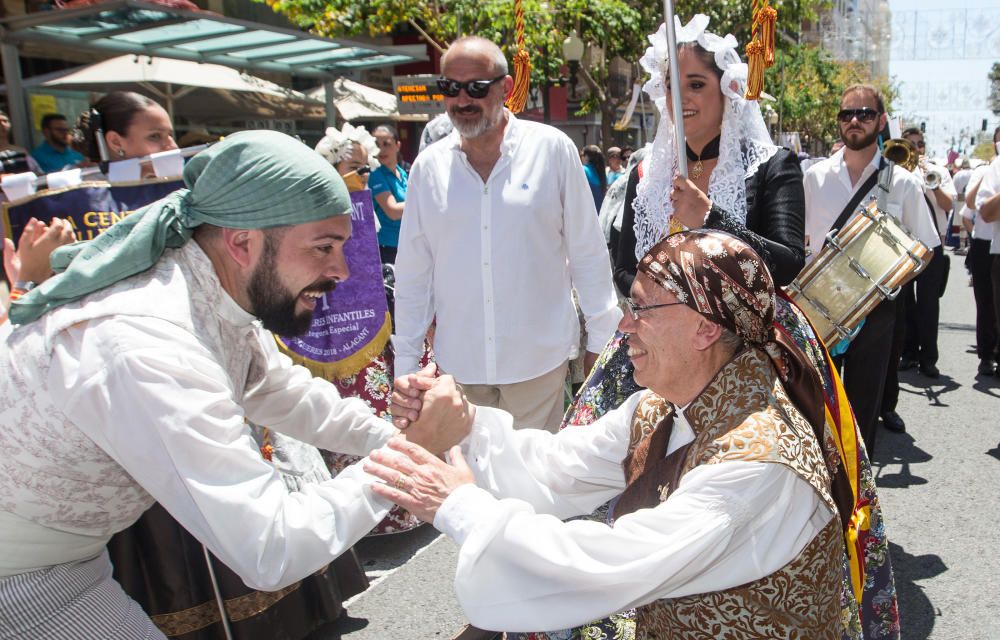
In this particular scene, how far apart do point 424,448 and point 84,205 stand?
1.95 metres

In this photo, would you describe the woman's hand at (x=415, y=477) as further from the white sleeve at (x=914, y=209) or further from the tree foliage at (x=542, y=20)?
the tree foliage at (x=542, y=20)

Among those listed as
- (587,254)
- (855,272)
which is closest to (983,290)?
(855,272)

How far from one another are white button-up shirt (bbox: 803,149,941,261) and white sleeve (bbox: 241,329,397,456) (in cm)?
294

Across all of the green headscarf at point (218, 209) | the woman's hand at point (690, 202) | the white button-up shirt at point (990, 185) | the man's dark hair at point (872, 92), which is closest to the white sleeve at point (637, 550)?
the green headscarf at point (218, 209)

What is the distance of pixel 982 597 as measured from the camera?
3.43 meters

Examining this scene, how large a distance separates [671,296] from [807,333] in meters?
0.61

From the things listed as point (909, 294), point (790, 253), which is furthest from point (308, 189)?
point (909, 294)

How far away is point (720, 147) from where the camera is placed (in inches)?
111

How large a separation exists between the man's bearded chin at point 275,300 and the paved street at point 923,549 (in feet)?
5.95

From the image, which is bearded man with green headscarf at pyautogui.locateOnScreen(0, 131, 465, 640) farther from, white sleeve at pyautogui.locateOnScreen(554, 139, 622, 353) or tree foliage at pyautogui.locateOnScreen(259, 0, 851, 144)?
tree foliage at pyautogui.locateOnScreen(259, 0, 851, 144)

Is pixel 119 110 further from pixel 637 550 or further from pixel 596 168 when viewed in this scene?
pixel 596 168

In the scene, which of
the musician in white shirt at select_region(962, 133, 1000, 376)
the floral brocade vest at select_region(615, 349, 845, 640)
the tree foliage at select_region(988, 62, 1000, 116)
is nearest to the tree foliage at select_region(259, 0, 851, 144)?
the musician in white shirt at select_region(962, 133, 1000, 376)

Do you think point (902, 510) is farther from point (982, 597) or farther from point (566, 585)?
point (566, 585)

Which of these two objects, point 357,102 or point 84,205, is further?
point 357,102
